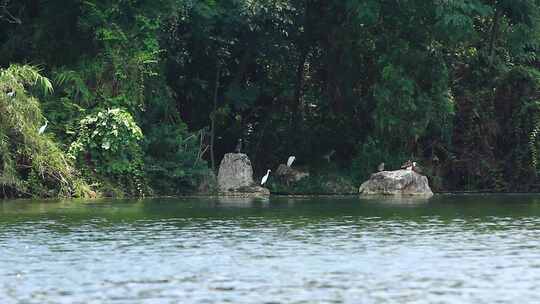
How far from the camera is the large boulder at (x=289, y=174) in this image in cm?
4007

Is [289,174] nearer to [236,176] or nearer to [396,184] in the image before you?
[236,176]

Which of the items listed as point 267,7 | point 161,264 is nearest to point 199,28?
point 267,7

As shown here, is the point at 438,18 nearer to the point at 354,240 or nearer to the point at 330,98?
→ the point at 330,98

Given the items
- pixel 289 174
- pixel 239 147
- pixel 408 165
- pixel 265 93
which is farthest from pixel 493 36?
pixel 239 147

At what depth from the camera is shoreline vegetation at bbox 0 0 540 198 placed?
35.5 m

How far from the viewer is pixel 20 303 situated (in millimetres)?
14656

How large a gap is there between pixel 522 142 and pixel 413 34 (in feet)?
17.5

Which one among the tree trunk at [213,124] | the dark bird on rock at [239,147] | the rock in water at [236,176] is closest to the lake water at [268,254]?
the rock in water at [236,176]

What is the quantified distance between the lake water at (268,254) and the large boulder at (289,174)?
9.12 metres

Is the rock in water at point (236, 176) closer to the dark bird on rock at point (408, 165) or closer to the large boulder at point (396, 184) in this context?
the large boulder at point (396, 184)

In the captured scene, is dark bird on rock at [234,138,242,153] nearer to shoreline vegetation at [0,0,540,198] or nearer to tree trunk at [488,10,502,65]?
shoreline vegetation at [0,0,540,198]

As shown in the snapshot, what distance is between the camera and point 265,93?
43.3m

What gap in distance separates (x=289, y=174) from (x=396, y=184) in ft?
14.4

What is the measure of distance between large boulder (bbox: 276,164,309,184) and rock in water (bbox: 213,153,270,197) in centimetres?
186
